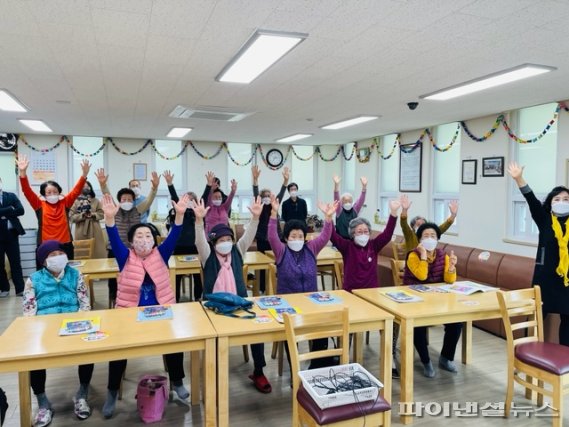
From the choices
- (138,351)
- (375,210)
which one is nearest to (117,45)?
(138,351)

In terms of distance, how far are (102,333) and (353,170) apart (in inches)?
316

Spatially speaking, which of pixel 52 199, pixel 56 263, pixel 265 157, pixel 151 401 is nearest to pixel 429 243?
pixel 151 401

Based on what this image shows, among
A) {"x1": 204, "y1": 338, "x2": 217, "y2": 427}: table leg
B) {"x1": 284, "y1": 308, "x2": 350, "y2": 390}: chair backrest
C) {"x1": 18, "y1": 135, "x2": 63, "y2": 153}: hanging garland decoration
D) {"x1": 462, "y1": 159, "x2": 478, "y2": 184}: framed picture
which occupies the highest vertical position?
{"x1": 18, "y1": 135, "x2": 63, "y2": 153}: hanging garland decoration

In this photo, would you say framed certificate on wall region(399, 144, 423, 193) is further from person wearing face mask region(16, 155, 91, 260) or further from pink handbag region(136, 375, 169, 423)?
pink handbag region(136, 375, 169, 423)

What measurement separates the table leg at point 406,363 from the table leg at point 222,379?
1136 mm

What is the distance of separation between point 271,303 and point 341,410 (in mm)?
964

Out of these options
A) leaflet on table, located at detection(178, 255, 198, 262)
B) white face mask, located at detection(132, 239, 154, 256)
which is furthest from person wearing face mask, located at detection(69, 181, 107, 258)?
white face mask, located at detection(132, 239, 154, 256)

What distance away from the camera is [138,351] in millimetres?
2150

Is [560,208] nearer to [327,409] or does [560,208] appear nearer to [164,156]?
[327,409]

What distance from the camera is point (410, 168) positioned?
755 cm

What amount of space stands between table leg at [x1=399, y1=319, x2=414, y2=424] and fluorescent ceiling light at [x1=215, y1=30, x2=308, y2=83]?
199 centimetres

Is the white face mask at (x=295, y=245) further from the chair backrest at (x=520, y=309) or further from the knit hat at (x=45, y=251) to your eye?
the knit hat at (x=45, y=251)

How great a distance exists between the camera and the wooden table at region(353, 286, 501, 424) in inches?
106

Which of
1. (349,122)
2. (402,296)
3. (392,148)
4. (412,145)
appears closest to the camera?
(402,296)
